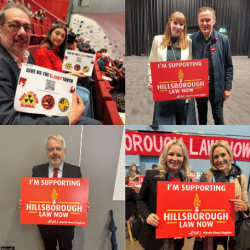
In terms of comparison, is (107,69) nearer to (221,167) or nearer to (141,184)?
(141,184)

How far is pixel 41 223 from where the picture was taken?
6.09ft

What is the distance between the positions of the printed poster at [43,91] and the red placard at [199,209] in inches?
36.9

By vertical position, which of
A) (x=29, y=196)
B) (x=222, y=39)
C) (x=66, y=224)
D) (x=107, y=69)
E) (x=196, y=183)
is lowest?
(x=66, y=224)

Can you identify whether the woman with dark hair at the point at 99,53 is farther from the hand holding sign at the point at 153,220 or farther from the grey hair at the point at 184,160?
the hand holding sign at the point at 153,220

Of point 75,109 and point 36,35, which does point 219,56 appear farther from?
point 36,35

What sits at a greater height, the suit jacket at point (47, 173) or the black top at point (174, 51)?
the black top at point (174, 51)

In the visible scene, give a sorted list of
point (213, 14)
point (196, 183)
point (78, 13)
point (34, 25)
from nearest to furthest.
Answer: point (34, 25) < point (78, 13) < point (213, 14) < point (196, 183)

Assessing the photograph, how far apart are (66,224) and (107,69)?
113 centimetres

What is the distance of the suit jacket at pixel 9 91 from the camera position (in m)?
1.25

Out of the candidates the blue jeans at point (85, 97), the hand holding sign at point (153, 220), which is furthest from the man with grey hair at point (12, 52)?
the hand holding sign at point (153, 220)

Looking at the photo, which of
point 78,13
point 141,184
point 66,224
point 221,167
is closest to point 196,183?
point 221,167

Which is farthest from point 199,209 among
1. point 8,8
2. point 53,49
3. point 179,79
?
point 8,8

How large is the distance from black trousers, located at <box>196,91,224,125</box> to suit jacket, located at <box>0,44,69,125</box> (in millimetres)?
986

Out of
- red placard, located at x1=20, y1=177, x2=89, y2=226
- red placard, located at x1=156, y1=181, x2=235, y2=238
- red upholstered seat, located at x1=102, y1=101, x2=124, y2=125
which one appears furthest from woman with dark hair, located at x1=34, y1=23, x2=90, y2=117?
red placard, located at x1=156, y1=181, x2=235, y2=238
